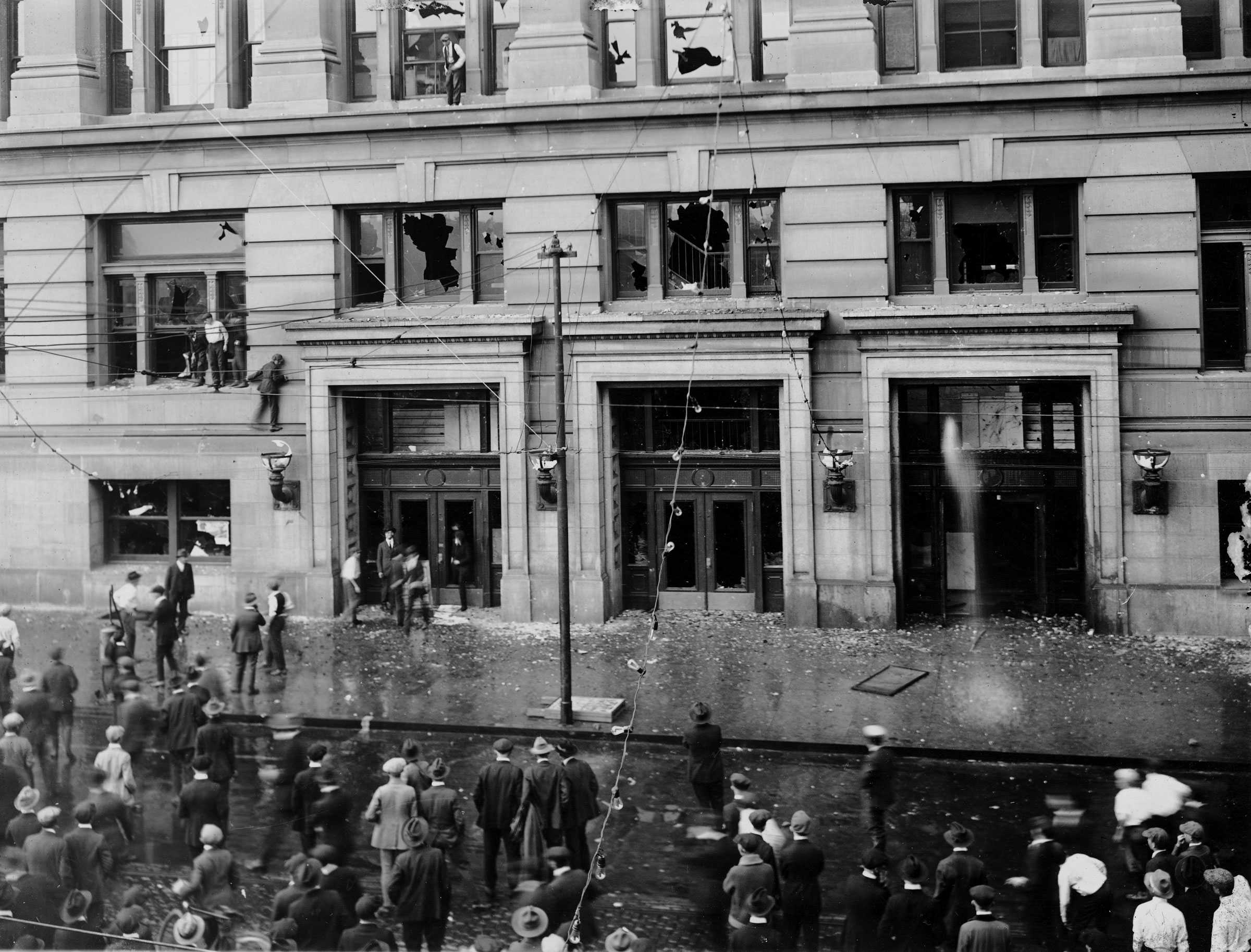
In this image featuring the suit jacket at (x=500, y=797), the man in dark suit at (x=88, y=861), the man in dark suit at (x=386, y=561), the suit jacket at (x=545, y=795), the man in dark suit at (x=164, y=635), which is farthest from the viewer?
the man in dark suit at (x=386, y=561)

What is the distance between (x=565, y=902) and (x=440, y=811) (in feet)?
8.09

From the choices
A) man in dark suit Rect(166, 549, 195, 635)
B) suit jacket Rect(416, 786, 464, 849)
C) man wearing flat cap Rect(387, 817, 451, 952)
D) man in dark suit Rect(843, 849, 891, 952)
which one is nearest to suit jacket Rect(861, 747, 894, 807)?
man in dark suit Rect(843, 849, 891, 952)

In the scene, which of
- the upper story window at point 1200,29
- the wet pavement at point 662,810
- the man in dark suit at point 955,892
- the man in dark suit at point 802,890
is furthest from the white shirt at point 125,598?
the upper story window at point 1200,29

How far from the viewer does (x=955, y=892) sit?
1037cm

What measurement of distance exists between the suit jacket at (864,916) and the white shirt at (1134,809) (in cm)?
363

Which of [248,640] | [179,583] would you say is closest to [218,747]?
[248,640]

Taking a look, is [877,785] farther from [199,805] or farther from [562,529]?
[562,529]

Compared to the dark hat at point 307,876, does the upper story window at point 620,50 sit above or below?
above

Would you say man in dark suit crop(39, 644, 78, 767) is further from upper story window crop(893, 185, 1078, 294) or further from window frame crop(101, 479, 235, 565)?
upper story window crop(893, 185, 1078, 294)

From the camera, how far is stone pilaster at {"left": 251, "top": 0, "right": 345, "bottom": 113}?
84.1 feet

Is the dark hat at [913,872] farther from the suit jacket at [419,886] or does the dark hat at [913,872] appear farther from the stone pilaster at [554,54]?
the stone pilaster at [554,54]

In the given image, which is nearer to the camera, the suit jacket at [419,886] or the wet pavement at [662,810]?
the suit jacket at [419,886]

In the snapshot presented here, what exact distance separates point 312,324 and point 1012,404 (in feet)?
45.6

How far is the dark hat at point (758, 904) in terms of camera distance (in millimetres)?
10141
